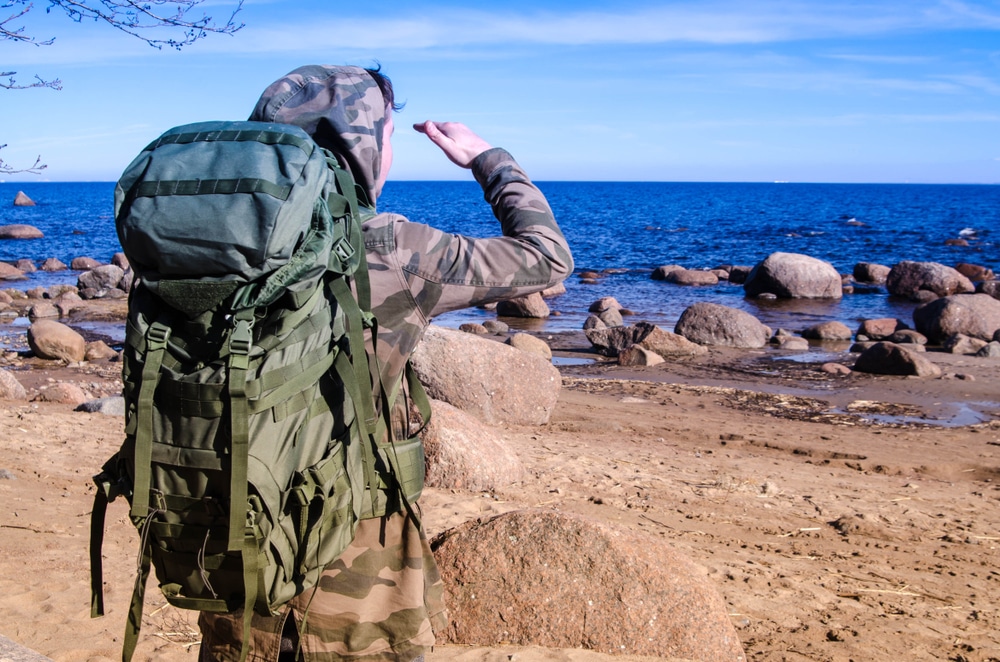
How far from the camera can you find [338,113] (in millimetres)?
2045

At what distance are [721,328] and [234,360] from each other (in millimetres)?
14879

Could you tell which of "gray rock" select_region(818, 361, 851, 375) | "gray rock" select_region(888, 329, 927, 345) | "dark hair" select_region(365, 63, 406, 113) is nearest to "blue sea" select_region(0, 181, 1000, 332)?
"gray rock" select_region(888, 329, 927, 345)

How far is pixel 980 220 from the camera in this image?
194 feet

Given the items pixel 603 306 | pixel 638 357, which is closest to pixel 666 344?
pixel 638 357

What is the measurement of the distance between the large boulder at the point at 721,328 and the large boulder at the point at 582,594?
39.8ft

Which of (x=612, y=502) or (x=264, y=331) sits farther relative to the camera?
(x=612, y=502)

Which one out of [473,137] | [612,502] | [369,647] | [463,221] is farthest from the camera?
[463,221]

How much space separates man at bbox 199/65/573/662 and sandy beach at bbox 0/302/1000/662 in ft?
5.67

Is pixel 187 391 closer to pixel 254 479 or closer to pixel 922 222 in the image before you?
pixel 254 479

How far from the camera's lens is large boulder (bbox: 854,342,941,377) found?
1266 cm

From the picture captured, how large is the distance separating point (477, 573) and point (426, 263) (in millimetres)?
2340

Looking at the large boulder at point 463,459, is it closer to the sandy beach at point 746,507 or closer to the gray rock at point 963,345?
the sandy beach at point 746,507

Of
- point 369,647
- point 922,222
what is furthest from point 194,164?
point 922,222

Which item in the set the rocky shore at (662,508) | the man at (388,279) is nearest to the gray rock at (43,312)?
the rocky shore at (662,508)
